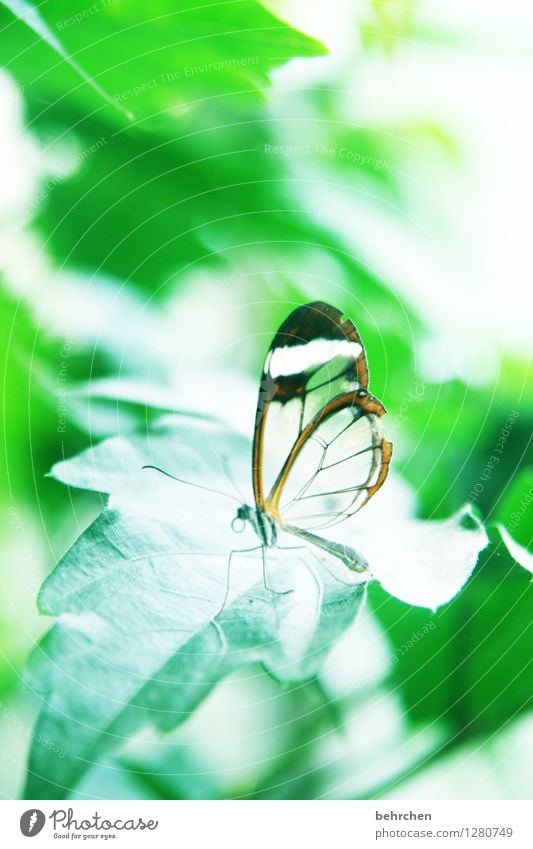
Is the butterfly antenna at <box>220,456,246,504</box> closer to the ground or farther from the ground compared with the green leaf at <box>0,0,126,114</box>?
closer to the ground

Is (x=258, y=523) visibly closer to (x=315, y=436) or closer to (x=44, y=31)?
(x=315, y=436)

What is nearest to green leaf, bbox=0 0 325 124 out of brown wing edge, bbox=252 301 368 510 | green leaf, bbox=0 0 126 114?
green leaf, bbox=0 0 126 114

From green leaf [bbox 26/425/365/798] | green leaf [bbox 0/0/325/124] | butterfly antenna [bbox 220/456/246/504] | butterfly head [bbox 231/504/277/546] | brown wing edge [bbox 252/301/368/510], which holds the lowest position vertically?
green leaf [bbox 26/425/365/798]

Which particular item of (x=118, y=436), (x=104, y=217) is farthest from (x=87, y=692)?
(x=104, y=217)

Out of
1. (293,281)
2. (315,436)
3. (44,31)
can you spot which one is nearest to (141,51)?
(44,31)

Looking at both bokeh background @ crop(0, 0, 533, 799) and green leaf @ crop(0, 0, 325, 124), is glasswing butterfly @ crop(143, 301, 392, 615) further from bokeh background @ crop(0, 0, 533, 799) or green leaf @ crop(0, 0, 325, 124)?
green leaf @ crop(0, 0, 325, 124)

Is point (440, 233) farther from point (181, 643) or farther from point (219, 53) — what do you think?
point (181, 643)
